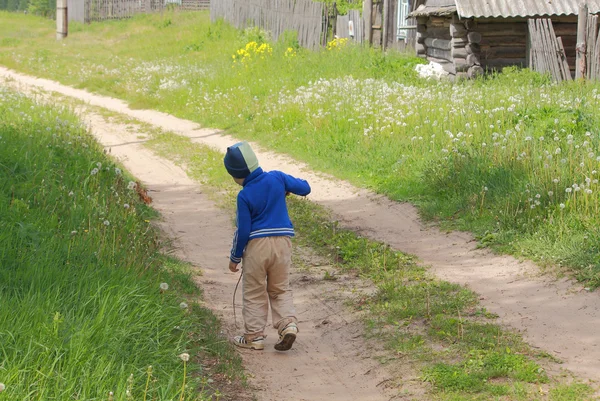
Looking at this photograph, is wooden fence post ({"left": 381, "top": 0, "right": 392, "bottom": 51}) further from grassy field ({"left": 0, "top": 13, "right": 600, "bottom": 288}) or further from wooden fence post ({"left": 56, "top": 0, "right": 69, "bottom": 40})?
wooden fence post ({"left": 56, "top": 0, "right": 69, "bottom": 40})

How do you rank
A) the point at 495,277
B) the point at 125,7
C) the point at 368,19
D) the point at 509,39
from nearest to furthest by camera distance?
the point at 495,277 < the point at 509,39 < the point at 368,19 < the point at 125,7

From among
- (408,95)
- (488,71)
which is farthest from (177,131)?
(488,71)

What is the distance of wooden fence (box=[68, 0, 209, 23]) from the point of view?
37.6 metres

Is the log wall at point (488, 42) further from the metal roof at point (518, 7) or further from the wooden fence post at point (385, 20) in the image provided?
the wooden fence post at point (385, 20)

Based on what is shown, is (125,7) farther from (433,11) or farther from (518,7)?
(518,7)

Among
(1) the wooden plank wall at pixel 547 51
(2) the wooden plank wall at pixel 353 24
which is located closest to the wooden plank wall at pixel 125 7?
(2) the wooden plank wall at pixel 353 24

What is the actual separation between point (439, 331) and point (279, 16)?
2106 cm

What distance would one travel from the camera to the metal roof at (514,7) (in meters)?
16.1

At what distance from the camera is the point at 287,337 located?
18.0ft

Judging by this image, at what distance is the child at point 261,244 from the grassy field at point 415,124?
Result: 261 centimetres

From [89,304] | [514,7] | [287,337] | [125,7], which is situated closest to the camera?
[89,304]

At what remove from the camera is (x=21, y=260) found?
5328mm

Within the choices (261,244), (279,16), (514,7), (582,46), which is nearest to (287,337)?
(261,244)

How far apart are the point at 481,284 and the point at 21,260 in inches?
149
